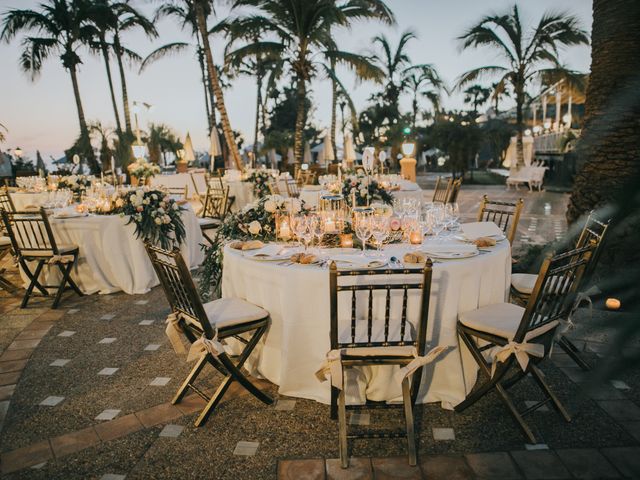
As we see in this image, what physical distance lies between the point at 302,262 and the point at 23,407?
220 centimetres

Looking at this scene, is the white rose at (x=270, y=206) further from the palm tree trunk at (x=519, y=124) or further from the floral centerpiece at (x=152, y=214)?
the palm tree trunk at (x=519, y=124)

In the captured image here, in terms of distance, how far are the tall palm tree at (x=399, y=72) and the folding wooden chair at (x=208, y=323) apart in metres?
22.0

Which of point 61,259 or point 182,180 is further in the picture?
point 182,180

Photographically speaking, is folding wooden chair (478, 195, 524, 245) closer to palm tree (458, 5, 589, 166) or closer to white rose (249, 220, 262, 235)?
white rose (249, 220, 262, 235)

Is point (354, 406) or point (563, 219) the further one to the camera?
point (563, 219)

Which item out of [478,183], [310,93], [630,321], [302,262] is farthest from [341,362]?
[310,93]

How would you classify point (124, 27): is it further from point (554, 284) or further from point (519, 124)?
point (554, 284)

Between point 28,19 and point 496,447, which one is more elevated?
point 28,19

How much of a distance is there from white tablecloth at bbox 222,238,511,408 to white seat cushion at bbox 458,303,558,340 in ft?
0.27

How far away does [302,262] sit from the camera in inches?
112

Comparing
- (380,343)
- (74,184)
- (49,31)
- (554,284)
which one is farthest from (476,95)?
(380,343)

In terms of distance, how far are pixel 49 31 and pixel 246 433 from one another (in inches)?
760

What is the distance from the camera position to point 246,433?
8.61 feet

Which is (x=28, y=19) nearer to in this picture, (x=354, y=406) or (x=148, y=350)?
(x=148, y=350)
